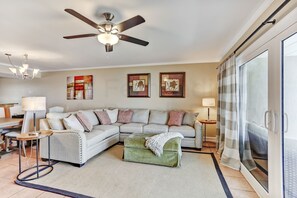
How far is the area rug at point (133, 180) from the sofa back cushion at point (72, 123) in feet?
2.30

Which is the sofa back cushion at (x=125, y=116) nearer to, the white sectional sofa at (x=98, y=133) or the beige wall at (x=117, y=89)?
the white sectional sofa at (x=98, y=133)

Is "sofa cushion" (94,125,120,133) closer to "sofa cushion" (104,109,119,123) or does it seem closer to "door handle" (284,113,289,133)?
"sofa cushion" (104,109,119,123)

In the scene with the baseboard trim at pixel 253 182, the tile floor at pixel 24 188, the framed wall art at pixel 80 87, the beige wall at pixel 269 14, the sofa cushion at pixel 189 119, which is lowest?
the tile floor at pixel 24 188

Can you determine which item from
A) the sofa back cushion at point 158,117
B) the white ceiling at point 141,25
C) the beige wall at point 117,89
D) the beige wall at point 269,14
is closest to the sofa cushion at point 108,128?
the sofa back cushion at point 158,117

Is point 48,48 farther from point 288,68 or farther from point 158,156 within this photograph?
point 288,68

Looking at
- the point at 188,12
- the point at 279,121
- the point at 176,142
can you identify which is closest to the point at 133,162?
the point at 176,142

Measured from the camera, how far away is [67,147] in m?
2.97

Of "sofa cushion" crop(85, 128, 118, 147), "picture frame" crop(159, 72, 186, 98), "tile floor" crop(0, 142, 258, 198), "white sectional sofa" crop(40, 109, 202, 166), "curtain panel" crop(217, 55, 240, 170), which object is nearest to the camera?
"tile floor" crop(0, 142, 258, 198)

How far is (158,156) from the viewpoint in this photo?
9.64 ft

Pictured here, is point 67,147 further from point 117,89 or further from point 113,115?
point 117,89

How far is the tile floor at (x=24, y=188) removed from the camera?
2107mm

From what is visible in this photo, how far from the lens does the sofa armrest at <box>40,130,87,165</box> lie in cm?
289

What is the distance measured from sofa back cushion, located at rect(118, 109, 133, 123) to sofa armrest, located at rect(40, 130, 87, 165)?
1.82 m

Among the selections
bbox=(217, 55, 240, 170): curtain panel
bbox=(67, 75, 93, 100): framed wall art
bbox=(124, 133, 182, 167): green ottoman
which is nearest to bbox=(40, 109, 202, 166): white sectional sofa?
bbox=(124, 133, 182, 167): green ottoman
